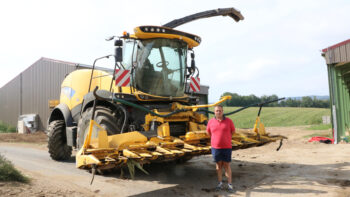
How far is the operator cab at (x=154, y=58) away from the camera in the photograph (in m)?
6.30

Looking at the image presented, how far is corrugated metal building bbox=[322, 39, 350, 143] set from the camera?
11.7 metres

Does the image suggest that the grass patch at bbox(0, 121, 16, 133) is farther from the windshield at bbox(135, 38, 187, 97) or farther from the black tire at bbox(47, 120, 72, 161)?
the windshield at bbox(135, 38, 187, 97)

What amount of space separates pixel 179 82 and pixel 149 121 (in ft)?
4.83

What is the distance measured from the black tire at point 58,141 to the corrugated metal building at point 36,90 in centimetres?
768

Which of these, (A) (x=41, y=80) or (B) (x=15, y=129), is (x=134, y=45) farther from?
(B) (x=15, y=129)

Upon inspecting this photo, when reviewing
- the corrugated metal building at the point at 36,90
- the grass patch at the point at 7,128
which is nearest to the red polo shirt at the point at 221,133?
the corrugated metal building at the point at 36,90

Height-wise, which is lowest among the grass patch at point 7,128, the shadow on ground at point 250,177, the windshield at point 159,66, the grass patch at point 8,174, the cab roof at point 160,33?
the shadow on ground at point 250,177

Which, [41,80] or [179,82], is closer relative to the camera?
[179,82]

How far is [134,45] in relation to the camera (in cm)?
638

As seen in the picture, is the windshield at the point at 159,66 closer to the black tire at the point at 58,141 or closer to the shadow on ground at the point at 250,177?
the shadow on ground at the point at 250,177

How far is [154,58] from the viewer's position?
253 inches

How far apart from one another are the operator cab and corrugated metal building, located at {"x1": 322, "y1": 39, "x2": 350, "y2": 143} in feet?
25.8

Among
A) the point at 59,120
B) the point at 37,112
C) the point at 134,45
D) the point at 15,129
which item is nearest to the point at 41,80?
the point at 37,112

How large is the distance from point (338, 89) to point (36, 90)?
18.3m
